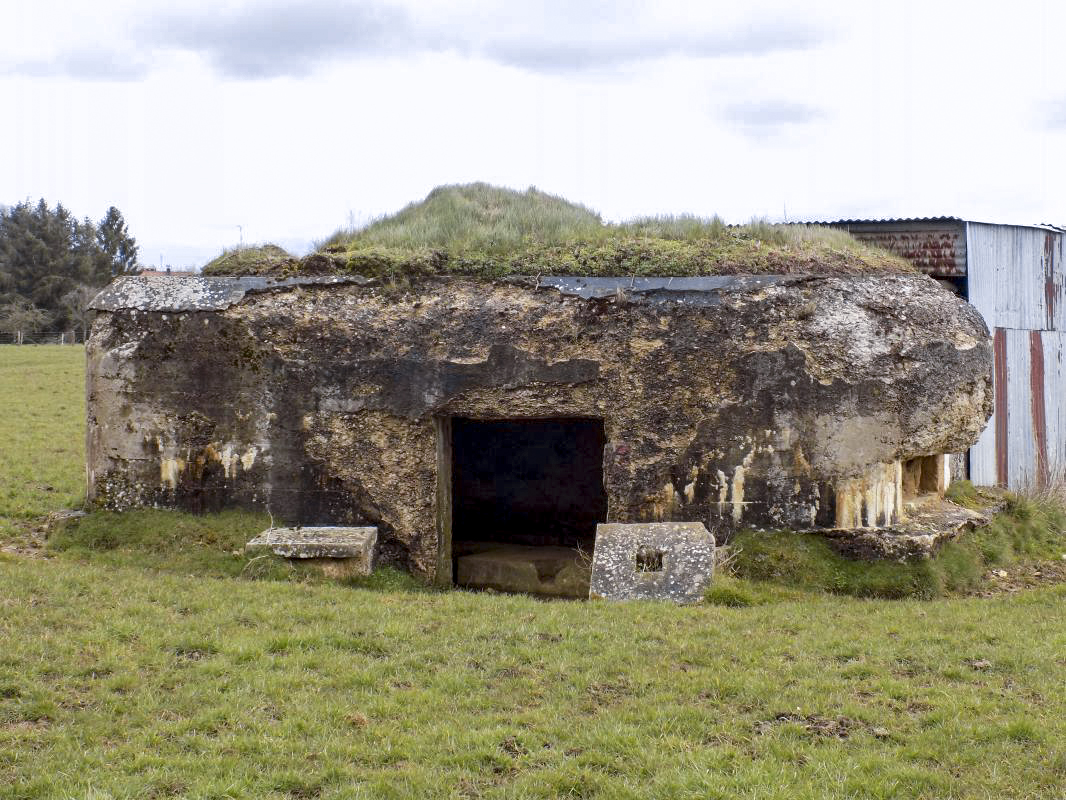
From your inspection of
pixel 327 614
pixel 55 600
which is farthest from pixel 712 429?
pixel 55 600

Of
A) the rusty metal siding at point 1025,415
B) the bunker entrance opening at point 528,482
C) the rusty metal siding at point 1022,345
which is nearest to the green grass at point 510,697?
the bunker entrance opening at point 528,482

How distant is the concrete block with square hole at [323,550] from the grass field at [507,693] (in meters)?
0.30

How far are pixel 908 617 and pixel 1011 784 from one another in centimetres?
304

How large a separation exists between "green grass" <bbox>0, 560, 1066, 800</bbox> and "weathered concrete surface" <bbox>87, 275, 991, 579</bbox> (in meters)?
1.49

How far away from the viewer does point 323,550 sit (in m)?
8.55

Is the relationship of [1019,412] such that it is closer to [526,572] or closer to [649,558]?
[526,572]

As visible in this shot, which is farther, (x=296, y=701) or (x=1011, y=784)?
(x=296, y=701)

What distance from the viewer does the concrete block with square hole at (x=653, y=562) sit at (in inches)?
311

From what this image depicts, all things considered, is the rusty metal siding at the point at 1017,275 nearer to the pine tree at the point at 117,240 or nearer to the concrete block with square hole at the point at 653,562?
the concrete block with square hole at the point at 653,562

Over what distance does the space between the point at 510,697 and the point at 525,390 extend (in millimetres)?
3847

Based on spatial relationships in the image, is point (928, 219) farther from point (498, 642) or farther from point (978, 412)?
point (498, 642)

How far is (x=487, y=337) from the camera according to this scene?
30.0 ft

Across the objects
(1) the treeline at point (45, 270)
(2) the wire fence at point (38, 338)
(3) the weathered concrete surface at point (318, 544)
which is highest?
(1) the treeline at point (45, 270)

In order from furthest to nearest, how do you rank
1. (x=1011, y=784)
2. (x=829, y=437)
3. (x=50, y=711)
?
(x=829, y=437)
(x=50, y=711)
(x=1011, y=784)
